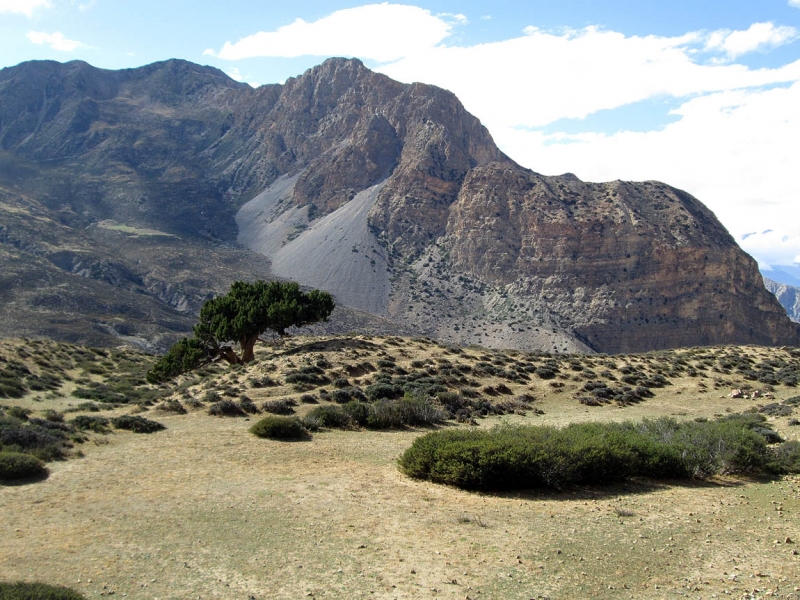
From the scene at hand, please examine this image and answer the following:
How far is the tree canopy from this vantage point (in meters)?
31.0

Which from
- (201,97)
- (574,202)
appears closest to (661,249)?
(574,202)

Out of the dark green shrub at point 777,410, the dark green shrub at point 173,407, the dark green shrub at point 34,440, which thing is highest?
the dark green shrub at point 777,410

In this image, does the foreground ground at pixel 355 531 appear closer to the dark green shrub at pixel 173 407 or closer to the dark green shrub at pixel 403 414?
the dark green shrub at pixel 403 414

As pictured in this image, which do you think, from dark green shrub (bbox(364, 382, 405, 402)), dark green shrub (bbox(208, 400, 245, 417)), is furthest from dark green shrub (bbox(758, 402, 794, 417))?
dark green shrub (bbox(208, 400, 245, 417))

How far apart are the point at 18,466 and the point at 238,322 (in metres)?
19.3

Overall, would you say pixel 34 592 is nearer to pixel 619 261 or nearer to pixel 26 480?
pixel 26 480

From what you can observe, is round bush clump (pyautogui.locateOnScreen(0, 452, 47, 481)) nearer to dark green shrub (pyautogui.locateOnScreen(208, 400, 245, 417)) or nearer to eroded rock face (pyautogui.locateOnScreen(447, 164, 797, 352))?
dark green shrub (pyautogui.locateOnScreen(208, 400, 245, 417))

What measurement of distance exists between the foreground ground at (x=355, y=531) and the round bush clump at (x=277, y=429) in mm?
912

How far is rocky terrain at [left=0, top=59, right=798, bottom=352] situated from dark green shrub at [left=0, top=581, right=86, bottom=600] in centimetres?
5617

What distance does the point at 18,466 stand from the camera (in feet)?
38.5

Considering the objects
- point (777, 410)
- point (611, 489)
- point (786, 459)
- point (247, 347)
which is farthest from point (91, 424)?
point (777, 410)

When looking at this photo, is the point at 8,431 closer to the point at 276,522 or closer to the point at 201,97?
the point at 276,522

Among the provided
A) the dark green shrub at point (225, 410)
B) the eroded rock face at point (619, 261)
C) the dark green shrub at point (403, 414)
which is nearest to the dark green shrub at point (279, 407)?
the dark green shrub at point (225, 410)

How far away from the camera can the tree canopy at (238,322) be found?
31.0 m
